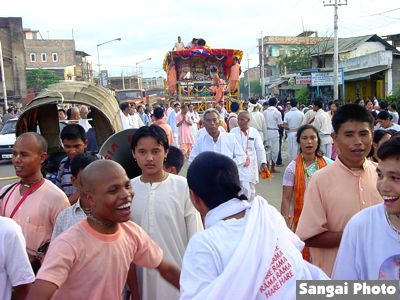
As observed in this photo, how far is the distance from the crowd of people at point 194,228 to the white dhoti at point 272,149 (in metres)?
8.20

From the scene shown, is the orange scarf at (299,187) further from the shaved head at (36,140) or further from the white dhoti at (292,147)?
the white dhoti at (292,147)

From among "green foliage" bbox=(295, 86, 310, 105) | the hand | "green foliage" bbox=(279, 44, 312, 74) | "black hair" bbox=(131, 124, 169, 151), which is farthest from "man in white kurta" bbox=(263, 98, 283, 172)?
"green foliage" bbox=(279, 44, 312, 74)

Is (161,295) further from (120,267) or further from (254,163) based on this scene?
(254,163)

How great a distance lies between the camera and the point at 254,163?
7.39m

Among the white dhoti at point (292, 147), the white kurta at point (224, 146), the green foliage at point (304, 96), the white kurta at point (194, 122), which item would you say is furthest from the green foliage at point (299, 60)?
the white kurta at point (224, 146)

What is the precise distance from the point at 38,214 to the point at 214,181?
1.56 metres

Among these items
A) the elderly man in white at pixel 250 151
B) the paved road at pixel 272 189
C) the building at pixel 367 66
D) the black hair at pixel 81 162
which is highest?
the building at pixel 367 66

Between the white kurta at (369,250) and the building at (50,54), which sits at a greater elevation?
the building at (50,54)

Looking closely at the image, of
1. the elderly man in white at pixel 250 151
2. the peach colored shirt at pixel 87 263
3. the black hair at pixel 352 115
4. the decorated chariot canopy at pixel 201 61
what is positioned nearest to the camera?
the peach colored shirt at pixel 87 263

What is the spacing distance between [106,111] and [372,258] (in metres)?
3.82

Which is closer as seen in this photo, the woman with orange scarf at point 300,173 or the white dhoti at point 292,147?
the woman with orange scarf at point 300,173

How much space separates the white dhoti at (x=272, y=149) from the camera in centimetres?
1173

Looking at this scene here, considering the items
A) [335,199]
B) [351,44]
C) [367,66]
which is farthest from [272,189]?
[351,44]

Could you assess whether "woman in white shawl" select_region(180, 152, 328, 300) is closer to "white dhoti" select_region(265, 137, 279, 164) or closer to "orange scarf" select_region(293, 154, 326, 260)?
"orange scarf" select_region(293, 154, 326, 260)
